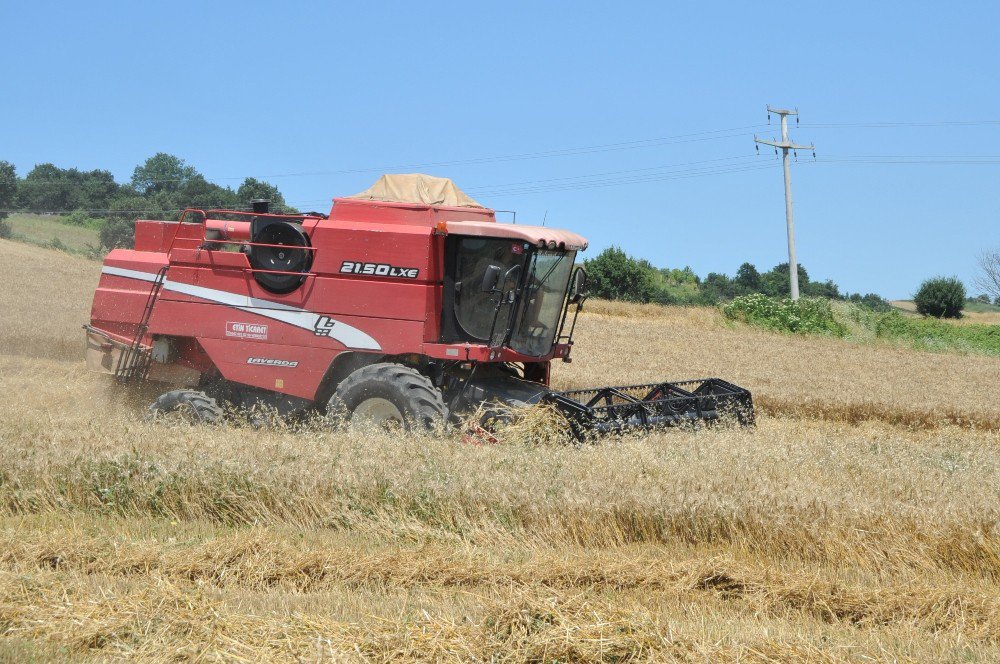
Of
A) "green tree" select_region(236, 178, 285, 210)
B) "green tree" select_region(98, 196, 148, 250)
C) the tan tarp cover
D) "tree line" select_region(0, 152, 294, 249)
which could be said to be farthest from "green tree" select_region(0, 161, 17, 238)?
the tan tarp cover

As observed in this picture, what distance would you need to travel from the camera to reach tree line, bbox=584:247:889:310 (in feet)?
136

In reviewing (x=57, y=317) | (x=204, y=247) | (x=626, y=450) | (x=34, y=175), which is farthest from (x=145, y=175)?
(x=626, y=450)

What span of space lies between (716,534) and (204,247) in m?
5.84

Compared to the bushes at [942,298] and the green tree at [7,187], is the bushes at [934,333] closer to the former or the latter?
the bushes at [942,298]

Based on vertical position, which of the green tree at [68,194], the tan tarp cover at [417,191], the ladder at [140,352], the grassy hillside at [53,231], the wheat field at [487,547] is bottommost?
the wheat field at [487,547]

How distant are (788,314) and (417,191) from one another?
71.7ft

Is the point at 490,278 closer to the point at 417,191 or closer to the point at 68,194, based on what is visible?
the point at 417,191

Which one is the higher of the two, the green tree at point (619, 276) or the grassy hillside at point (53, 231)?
the grassy hillside at point (53, 231)

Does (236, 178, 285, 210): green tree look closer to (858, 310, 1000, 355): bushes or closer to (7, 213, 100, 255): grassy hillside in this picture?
(7, 213, 100, 255): grassy hillside

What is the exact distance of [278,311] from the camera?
28.9 feet

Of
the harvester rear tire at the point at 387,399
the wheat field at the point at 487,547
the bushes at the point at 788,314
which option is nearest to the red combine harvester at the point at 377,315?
the harvester rear tire at the point at 387,399

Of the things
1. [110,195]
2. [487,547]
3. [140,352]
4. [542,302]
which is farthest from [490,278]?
[110,195]

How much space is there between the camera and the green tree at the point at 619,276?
41.2m

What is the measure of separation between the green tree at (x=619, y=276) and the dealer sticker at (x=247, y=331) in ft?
107
